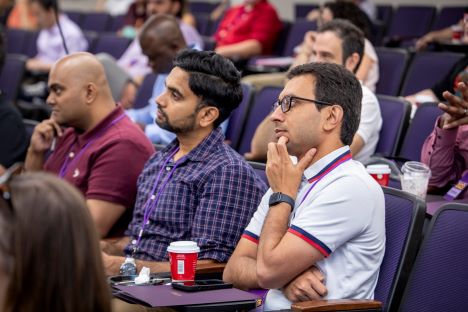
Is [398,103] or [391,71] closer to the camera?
[398,103]

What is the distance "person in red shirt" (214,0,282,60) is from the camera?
663 cm

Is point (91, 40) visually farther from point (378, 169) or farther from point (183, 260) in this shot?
point (183, 260)

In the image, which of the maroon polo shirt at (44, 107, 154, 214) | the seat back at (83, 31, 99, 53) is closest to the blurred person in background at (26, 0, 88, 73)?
the seat back at (83, 31, 99, 53)

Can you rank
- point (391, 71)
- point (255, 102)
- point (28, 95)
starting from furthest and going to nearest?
point (28, 95) → point (391, 71) → point (255, 102)

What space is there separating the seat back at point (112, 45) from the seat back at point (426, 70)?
2.72m

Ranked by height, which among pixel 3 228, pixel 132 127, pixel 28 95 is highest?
pixel 3 228

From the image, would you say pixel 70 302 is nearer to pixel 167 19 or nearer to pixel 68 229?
pixel 68 229

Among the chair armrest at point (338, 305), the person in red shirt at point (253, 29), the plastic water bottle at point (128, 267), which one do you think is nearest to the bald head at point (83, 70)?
the plastic water bottle at point (128, 267)

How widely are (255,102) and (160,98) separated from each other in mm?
1121

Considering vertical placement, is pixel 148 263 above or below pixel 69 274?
below

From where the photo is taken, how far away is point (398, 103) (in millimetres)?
3781

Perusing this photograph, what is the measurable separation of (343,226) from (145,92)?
9.14ft

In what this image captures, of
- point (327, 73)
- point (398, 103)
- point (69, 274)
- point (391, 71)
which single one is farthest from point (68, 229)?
point (391, 71)

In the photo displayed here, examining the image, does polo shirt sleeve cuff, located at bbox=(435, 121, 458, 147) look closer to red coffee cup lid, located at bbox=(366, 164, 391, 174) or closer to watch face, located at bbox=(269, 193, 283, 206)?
red coffee cup lid, located at bbox=(366, 164, 391, 174)
